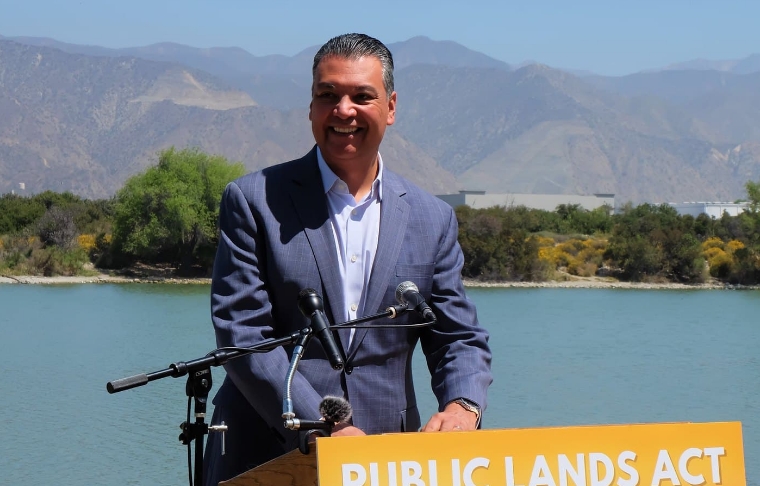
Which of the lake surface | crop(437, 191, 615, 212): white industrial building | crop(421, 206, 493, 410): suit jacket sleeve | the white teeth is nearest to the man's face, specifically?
the white teeth

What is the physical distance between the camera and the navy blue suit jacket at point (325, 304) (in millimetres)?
2998

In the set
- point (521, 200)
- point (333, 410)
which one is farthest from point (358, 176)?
point (521, 200)

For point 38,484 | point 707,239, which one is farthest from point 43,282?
point 38,484

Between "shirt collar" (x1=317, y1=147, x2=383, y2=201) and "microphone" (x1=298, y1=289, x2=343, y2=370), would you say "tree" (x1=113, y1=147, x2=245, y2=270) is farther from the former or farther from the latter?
"microphone" (x1=298, y1=289, x2=343, y2=370)

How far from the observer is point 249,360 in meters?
2.87

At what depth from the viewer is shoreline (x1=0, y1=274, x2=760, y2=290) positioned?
4556cm

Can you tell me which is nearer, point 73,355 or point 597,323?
point 73,355

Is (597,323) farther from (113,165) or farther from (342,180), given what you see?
(113,165)

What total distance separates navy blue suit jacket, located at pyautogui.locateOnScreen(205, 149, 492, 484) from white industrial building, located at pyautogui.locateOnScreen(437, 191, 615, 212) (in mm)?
93694

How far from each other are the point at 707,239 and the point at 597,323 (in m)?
25.0

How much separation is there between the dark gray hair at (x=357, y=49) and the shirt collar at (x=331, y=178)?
0.23 meters

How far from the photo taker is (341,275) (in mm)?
3092

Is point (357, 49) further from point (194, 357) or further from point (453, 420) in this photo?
point (194, 357)

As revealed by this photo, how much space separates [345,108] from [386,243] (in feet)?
1.22
